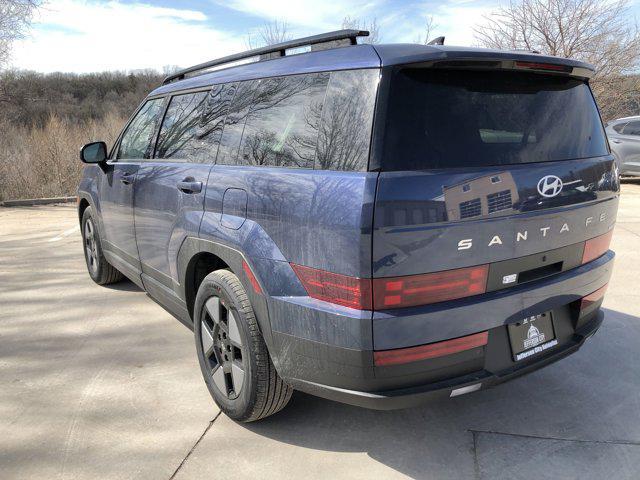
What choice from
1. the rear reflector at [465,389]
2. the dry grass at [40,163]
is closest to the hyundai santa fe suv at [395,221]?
the rear reflector at [465,389]

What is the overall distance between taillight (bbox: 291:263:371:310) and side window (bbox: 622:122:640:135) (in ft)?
41.4

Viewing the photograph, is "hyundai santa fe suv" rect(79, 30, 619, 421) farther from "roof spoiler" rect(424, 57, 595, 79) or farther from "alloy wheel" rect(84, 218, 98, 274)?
"alloy wheel" rect(84, 218, 98, 274)

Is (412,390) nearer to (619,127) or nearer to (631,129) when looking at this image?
(631,129)

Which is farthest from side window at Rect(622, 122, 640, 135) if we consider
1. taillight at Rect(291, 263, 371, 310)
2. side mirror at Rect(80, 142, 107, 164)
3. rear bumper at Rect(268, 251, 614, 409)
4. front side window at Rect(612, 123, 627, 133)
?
taillight at Rect(291, 263, 371, 310)

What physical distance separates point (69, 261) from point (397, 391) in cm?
546

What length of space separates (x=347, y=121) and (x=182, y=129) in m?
1.67

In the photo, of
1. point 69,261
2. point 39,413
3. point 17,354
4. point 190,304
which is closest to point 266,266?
point 190,304

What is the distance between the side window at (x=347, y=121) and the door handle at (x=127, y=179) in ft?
7.09

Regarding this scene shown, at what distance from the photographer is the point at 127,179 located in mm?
4059

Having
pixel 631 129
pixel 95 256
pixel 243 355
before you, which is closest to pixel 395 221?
pixel 243 355

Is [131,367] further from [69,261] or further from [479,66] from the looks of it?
[69,261]

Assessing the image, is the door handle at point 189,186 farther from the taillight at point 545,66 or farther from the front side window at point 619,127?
the front side window at point 619,127

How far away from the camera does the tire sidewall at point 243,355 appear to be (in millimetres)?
2607

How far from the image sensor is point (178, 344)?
3979 millimetres
